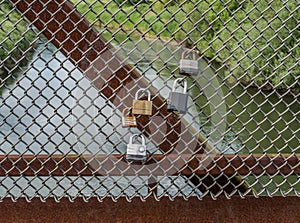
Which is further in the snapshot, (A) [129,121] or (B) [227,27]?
(B) [227,27]

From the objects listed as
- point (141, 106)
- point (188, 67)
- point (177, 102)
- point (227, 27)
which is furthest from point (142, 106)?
point (227, 27)

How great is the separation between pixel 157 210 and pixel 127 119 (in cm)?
35

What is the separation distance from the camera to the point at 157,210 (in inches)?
85.8

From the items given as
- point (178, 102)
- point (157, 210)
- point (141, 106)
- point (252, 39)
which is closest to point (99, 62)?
point (141, 106)

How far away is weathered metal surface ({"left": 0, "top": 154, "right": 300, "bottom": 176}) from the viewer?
2.13m

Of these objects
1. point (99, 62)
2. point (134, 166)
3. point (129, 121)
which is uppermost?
point (99, 62)

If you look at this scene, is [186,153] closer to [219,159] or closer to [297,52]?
[219,159]

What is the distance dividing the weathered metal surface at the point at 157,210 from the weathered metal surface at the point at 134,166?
0.10 meters

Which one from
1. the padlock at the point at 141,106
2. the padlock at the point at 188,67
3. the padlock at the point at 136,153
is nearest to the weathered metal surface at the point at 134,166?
the padlock at the point at 136,153

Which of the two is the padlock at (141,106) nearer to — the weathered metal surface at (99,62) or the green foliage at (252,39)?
the weathered metal surface at (99,62)

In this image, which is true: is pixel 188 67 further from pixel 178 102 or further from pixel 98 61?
pixel 98 61

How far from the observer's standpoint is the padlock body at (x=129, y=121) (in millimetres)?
2236

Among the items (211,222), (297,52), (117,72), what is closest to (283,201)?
(211,222)

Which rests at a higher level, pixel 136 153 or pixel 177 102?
pixel 177 102
